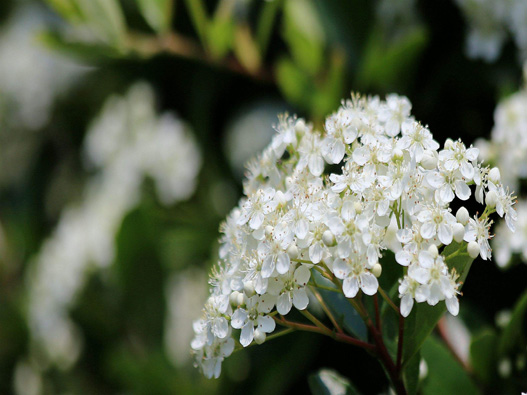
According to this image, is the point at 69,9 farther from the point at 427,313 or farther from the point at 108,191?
the point at 427,313

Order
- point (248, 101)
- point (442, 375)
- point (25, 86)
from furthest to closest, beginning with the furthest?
point (25, 86) → point (248, 101) → point (442, 375)

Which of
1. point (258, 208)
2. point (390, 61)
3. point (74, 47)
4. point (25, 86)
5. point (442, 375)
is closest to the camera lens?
point (258, 208)

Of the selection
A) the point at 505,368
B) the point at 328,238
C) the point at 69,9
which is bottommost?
the point at 505,368

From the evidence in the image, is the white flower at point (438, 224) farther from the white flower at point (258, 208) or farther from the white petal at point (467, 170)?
the white flower at point (258, 208)

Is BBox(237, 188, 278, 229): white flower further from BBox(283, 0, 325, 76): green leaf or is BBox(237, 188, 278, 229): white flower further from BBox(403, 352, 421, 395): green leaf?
BBox(283, 0, 325, 76): green leaf

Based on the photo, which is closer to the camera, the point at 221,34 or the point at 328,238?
the point at 328,238

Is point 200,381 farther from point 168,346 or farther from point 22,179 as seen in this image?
point 22,179

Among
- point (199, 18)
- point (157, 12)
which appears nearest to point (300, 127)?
point (199, 18)
